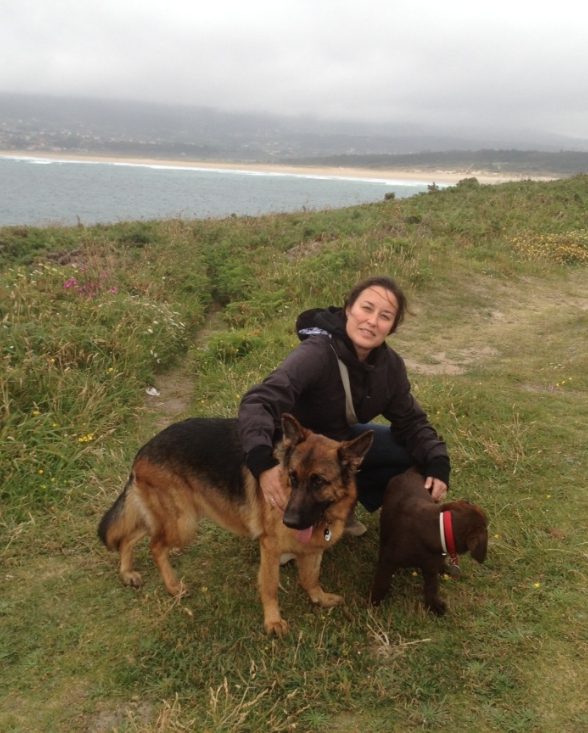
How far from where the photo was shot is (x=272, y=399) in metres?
2.86

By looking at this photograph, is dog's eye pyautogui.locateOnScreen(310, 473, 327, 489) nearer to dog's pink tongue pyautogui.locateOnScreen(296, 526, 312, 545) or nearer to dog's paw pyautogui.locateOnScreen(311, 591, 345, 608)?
dog's pink tongue pyautogui.locateOnScreen(296, 526, 312, 545)

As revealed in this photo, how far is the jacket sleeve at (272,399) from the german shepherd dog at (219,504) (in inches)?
4.6

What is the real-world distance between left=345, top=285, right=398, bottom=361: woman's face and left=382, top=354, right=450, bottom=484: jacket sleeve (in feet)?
1.18

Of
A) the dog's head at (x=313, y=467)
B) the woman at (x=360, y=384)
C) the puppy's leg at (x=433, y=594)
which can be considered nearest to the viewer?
the dog's head at (x=313, y=467)

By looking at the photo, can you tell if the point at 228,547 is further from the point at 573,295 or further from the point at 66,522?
the point at 573,295

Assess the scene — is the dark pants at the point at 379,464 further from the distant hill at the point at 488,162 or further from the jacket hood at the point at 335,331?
the distant hill at the point at 488,162

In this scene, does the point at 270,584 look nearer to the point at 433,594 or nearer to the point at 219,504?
the point at 219,504

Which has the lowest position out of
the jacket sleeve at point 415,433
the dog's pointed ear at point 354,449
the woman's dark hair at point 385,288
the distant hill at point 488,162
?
the jacket sleeve at point 415,433

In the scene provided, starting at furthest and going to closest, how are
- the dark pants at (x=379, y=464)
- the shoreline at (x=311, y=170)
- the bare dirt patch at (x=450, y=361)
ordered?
1. the shoreline at (x=311, y=170)
2. the bare dirt patch at (x=450, y=361)
3. the dark pants at (x=379, y=464)

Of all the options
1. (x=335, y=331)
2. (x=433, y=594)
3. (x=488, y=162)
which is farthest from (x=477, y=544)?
(x=488, y=162)

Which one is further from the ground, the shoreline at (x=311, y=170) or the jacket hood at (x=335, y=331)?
the shoreline at (x=311, y=170)

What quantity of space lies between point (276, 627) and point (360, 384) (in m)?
1.50

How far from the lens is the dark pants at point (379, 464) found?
3680 millimetres

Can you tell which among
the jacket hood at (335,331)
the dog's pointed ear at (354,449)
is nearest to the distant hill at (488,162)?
the jacket hood at (335,331)
